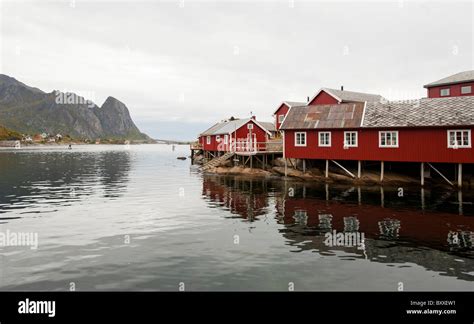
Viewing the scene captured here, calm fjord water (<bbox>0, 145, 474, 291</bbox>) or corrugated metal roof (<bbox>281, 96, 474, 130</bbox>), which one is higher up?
corrugated metal roof (<bbox>281, 96, 474, 130</bbox>)

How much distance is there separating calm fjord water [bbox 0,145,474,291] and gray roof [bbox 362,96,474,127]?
6.03 m

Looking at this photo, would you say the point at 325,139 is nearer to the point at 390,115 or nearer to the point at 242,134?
the point at 390,115

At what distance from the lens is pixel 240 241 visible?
54.9ft

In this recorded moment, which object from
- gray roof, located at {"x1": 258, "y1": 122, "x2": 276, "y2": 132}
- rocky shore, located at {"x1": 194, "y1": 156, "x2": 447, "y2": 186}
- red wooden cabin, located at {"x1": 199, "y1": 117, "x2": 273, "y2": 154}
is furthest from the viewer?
gray roof, located at {"x1": 258, "y1": 122, "x2": 276, "y2": 132}

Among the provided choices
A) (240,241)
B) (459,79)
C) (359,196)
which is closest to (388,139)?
(359,196)

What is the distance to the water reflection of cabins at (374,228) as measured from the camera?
45.6 feet

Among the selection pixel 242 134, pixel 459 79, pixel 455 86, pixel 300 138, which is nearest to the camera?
pixel 300 138

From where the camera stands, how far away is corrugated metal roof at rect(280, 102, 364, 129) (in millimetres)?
35750

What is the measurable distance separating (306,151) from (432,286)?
92.5 ft

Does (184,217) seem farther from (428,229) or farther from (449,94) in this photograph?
(449,94)

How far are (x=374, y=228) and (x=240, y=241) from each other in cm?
735

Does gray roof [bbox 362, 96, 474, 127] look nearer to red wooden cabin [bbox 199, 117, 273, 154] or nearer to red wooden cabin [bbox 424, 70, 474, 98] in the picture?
red wooden cabin [bbox 424, 70, 474, 98]

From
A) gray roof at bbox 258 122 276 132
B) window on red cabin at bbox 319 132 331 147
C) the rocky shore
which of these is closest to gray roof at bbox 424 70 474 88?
the rocky shore

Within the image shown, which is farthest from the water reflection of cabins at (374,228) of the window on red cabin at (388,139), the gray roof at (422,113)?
the gray roof at (422,113)
